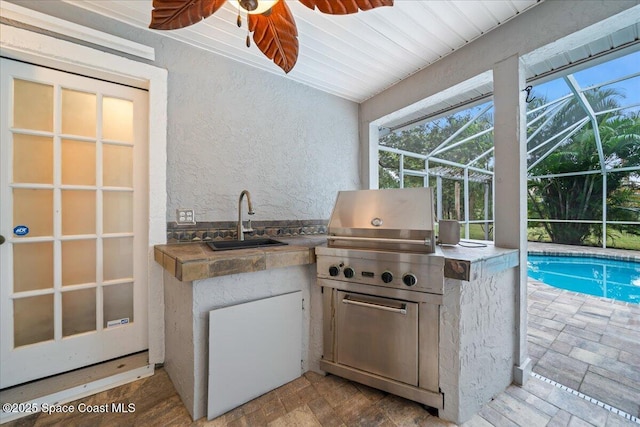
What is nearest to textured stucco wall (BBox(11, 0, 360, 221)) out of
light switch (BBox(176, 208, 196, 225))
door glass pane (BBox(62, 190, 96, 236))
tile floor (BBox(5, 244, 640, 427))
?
light switch (BBox(176, 208, 196, 225))

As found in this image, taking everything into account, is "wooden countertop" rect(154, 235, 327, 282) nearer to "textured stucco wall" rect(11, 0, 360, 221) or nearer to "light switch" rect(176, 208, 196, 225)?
"light switch" rect(176, 208, 196, 225)

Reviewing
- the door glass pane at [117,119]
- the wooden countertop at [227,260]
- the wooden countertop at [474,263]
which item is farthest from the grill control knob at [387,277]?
the door glass pane at [117,119]

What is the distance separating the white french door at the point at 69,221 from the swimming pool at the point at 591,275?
23.6ft

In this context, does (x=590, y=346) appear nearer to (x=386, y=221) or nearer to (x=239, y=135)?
(x=386, y=221)

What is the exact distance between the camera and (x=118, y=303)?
2.08 m

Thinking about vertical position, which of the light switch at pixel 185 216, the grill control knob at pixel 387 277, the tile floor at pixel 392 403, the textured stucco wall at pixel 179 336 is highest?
the light switch at pixel 185 216

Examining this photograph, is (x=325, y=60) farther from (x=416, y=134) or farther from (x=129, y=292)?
(x=416, y=134)

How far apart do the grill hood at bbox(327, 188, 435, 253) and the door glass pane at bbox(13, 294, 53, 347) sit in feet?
7.24

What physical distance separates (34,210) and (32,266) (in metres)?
0.42

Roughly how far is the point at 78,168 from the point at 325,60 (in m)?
2.40

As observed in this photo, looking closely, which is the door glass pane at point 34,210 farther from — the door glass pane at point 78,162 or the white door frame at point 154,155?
the white door frame at point 154,155

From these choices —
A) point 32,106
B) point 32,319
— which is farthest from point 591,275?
point 32,106

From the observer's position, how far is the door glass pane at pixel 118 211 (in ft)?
6.72

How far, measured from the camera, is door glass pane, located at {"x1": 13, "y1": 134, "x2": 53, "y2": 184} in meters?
1.76
